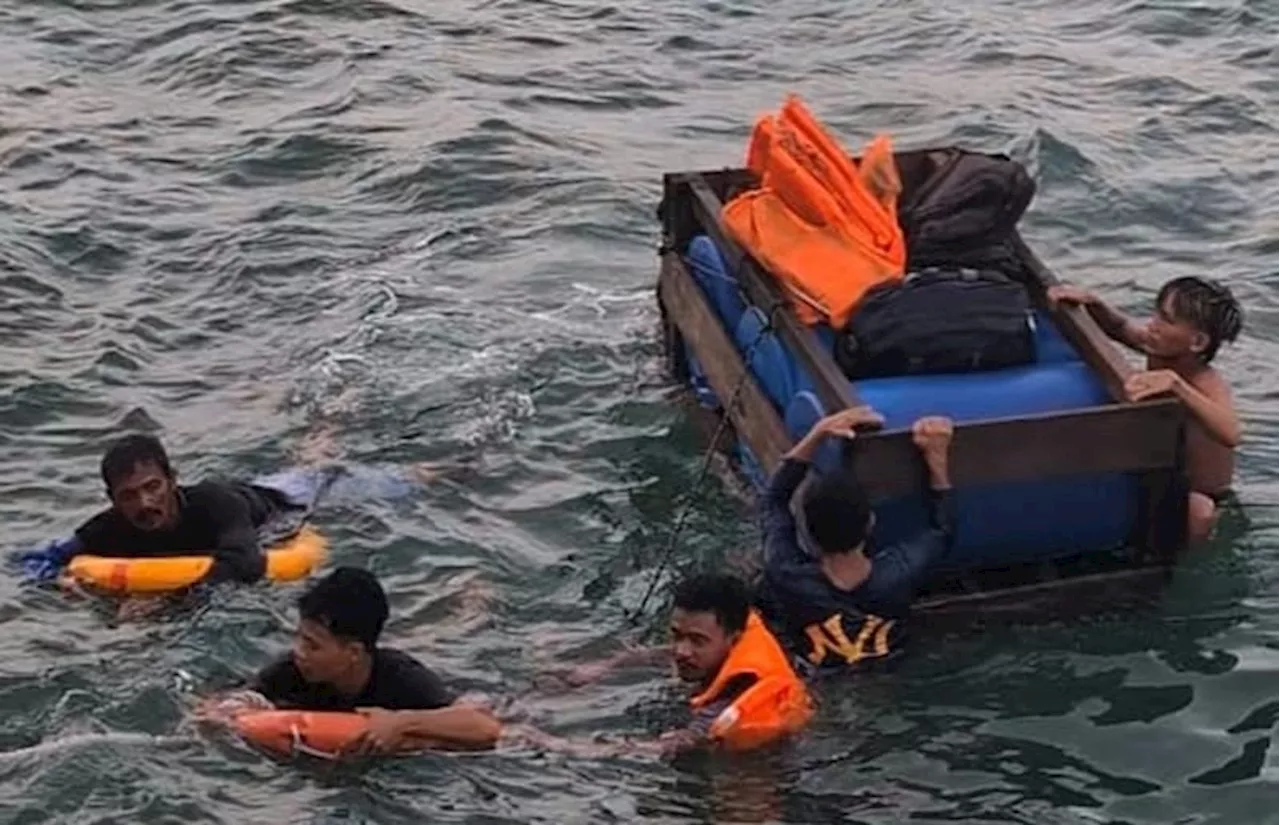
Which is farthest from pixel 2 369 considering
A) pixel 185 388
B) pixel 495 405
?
pixel 495 405

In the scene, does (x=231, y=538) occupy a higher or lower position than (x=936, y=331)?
lower

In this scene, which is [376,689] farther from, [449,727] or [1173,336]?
[1173,336]

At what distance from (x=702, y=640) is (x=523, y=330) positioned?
4.52 metres

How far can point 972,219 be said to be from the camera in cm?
1062

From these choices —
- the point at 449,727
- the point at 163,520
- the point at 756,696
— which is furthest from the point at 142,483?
the point at 756,696

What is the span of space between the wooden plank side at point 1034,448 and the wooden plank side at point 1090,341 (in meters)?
0.19

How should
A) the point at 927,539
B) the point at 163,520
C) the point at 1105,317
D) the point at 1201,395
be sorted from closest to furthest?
the point at 927,539 < the point at 1201,395 < the point at 163,520 < the point at 1105,317

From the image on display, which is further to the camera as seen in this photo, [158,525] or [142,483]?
[158,525]

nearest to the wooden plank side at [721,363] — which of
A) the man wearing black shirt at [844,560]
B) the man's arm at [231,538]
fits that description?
the man wearing black shirt at [844,560]

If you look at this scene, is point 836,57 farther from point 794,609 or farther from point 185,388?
point 794,609

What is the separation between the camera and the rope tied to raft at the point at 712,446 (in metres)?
10.3

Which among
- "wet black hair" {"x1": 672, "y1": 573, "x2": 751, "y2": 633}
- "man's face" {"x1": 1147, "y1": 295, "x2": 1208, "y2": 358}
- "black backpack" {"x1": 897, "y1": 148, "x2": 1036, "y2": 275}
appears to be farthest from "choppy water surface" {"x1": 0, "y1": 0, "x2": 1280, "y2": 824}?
"black backpack" {"x1": 897, "y1": 148, "x2": 1036, "y2": 275}

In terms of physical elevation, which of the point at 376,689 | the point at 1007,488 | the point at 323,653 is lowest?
the point at 376,689

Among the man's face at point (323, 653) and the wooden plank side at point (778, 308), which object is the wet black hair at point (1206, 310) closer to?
the wooden plank side at point (778, 308)
